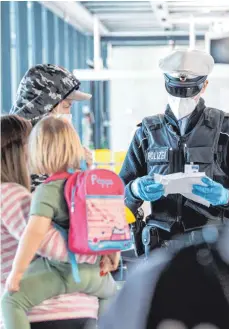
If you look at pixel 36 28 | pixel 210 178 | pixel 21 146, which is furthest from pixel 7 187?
pixel 36 28

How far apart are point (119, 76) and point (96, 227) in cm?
269

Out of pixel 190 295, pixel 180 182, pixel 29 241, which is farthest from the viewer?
pixel 180 182

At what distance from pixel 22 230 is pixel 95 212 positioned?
166 mm

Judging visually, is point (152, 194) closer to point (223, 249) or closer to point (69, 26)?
point (223, 249)

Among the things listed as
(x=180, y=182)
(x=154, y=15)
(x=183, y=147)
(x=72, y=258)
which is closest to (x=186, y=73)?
(x=183, y=147)

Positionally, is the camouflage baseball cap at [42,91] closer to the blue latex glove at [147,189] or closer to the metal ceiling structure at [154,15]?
the blue latex glove at [147,189]

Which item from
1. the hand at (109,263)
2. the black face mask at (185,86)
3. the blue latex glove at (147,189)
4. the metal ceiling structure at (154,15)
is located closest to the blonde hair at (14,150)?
the hand at (109,263)

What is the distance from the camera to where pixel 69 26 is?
5.82m

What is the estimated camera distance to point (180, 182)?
5.38ft

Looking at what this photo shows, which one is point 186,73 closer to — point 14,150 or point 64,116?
point 64,116

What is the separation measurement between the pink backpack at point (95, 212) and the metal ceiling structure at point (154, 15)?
2.34 metres

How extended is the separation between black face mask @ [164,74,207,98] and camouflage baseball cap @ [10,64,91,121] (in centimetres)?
30

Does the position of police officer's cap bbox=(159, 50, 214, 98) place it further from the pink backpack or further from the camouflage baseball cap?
the pink backpack

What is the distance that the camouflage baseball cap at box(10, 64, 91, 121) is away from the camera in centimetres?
158
